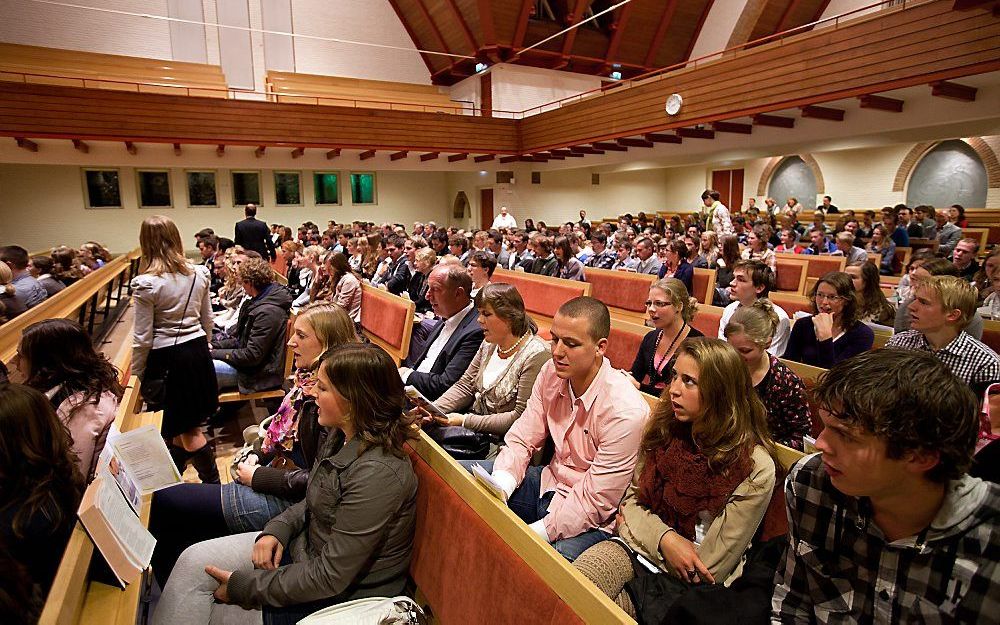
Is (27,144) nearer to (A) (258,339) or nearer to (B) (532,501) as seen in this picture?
(A) (258,339)

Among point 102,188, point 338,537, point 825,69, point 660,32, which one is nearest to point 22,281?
point 338,537

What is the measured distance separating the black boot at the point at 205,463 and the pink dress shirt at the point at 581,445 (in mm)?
2094

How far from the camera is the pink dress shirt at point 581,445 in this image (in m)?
1.96

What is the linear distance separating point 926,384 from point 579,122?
43.3 feet

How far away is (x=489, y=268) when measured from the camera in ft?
16.6

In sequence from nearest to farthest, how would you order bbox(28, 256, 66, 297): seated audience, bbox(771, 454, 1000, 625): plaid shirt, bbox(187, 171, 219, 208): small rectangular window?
bbox(771, 454, 1000, 625): plaid shirt < bbox(28, 256, 66, 297): seated audience < bbox(187, 171, 219, 208): small rectangular window

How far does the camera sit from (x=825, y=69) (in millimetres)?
8312

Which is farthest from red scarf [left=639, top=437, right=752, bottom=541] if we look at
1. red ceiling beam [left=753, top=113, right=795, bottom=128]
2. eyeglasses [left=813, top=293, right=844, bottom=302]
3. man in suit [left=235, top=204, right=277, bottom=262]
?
red ceiling beam [left=753, top=113, right=795, bottom=128]

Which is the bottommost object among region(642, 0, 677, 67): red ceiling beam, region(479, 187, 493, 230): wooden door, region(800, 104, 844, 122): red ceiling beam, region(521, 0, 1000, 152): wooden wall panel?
region(479, 187, 493, 230): wooden door

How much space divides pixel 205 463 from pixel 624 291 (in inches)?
170

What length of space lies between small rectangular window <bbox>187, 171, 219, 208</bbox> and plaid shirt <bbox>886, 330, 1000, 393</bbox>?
16.7 m

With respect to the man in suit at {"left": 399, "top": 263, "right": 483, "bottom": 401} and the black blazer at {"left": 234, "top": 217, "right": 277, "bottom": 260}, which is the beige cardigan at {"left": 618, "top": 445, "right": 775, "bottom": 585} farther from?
the black blazer at {"left": 234, "top": 217, "right": 277, "bottom": 260}

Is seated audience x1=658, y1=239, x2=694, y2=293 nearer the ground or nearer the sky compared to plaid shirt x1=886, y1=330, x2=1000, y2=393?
nearer the sky

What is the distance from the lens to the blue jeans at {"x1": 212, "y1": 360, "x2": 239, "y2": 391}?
4180 mm
